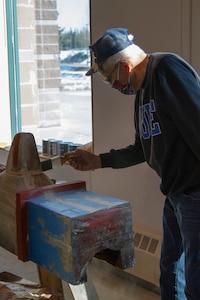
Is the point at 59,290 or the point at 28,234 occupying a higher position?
the point at 28,234

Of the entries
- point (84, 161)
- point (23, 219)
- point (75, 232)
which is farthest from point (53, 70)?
point (75, 232)

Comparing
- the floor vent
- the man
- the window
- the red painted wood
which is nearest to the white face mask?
the man

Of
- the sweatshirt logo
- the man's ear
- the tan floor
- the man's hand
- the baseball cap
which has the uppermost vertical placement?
the baseball cap

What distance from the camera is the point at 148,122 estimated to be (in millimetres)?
1802

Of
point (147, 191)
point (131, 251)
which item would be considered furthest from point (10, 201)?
point (147, 191)

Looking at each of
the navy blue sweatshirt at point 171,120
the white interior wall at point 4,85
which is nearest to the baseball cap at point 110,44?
the navy blue sweatshirt at point 171,120

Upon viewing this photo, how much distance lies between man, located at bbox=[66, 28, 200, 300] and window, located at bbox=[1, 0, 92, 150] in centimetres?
164

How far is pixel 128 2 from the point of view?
2773 mm

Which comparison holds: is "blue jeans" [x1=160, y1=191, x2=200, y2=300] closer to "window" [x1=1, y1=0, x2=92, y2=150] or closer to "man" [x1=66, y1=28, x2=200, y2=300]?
"man" [x1=66, y1=28, x2=200, y2=300]

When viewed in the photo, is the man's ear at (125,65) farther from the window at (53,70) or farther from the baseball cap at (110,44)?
the window at (53,70)

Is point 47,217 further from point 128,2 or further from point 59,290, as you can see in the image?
point 128,2

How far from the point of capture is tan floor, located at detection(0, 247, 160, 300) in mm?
2652

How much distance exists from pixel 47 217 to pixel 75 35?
7.09ft

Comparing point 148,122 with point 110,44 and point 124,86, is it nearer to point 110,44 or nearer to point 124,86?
point 124,86
